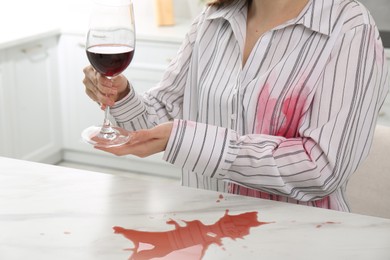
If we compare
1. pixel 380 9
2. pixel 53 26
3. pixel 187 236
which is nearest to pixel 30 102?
pixel 53 26

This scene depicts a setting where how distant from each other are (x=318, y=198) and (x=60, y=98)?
2294 millimetres

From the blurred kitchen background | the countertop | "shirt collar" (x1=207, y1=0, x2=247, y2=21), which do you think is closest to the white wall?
the blurred kitchen background

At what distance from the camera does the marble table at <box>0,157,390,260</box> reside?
0.93 meters

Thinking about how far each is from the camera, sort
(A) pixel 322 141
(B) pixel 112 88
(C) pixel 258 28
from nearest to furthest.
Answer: (A) pixel 322 141
(B) pixel 112 88
(C) pixel 258 28

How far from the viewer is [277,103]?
132 cm

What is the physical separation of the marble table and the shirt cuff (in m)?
0.06

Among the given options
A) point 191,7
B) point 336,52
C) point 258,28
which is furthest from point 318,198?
point 191,7

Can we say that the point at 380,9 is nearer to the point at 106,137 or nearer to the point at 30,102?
the point at 30,102

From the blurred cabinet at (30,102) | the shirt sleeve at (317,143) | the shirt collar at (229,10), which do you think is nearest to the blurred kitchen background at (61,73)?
the blurred cabinet at (30,102)

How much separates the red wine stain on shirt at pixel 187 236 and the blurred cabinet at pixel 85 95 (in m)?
1.96

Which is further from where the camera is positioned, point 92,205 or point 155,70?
point 155,70

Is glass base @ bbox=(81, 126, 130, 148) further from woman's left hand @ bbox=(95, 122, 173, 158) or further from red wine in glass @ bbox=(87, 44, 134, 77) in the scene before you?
red wine in glass @ bbox=(87, 44, 134, 77)

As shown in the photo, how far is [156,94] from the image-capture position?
1.49 metres

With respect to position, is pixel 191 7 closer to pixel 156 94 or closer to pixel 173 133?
pixel 156 94
